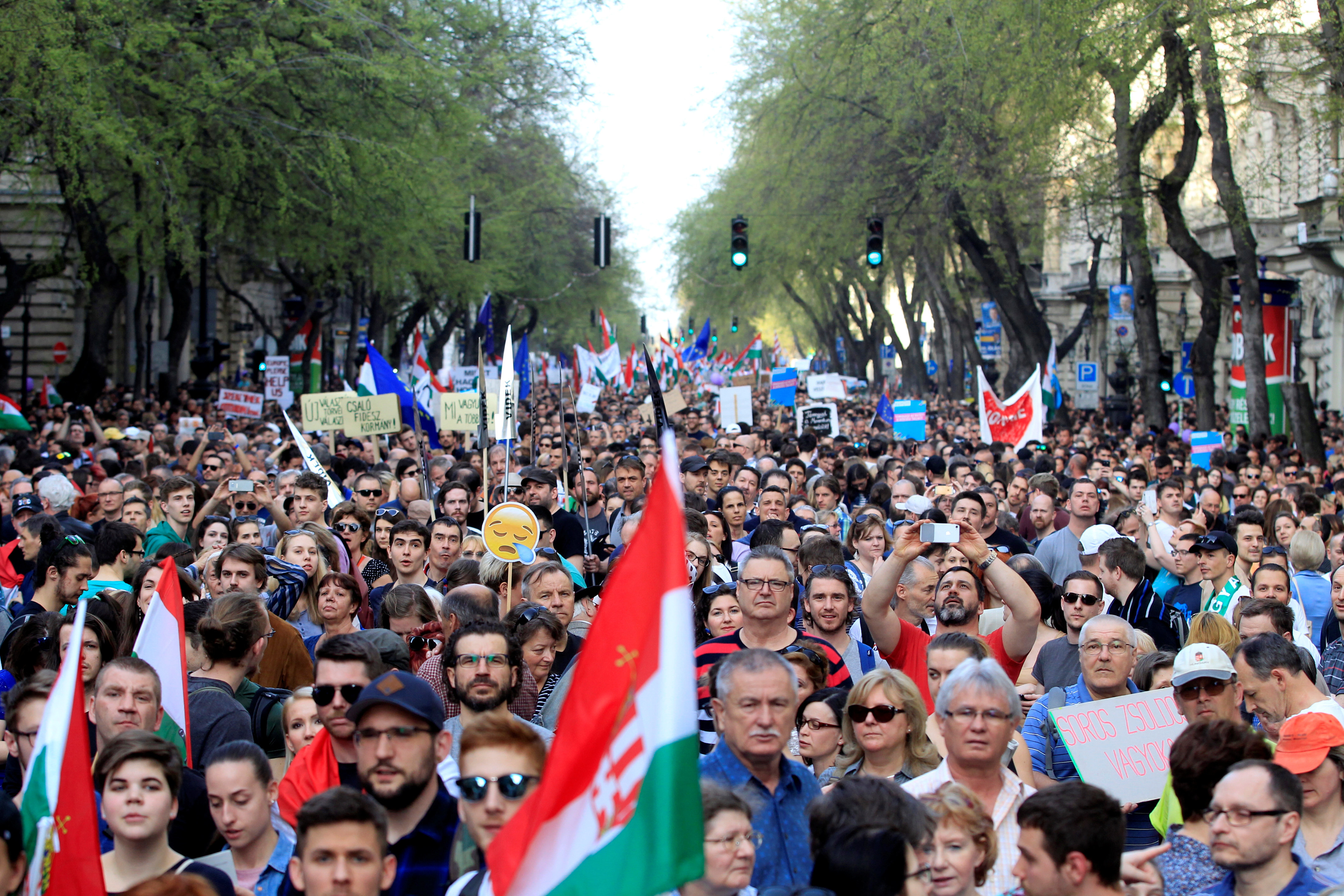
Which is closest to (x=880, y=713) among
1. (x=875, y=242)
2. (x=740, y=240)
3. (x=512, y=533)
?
(x=512, y=533)

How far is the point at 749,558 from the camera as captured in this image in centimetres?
600

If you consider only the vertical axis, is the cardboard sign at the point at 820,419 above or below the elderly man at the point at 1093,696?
above

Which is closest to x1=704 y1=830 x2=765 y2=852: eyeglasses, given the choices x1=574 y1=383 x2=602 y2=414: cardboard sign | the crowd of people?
the crowd of people

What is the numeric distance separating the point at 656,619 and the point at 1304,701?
329 centimetres

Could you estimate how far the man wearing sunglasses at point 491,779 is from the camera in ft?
12.7

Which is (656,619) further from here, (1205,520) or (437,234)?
(437,234)

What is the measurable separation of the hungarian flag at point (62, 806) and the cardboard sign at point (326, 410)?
12.0 meters

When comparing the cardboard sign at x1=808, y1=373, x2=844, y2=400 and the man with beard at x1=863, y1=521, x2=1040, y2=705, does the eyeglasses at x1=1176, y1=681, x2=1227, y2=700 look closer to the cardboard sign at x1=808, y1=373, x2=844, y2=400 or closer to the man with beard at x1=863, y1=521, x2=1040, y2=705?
the man with beard at x1=863, y1=521, x2=1040, y2=705

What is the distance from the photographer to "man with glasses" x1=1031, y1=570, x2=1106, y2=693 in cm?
648

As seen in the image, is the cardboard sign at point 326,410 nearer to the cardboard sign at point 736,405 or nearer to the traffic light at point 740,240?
the cardboard sign at point 736,405

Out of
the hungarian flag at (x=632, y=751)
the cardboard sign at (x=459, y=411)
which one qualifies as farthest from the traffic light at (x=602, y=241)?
the hungarian flag at (x=632, y=751)

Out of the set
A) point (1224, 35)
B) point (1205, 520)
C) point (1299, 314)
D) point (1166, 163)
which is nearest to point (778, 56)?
point (1224, 35)

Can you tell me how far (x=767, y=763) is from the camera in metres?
4.32

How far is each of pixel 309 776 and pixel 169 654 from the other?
953mm
